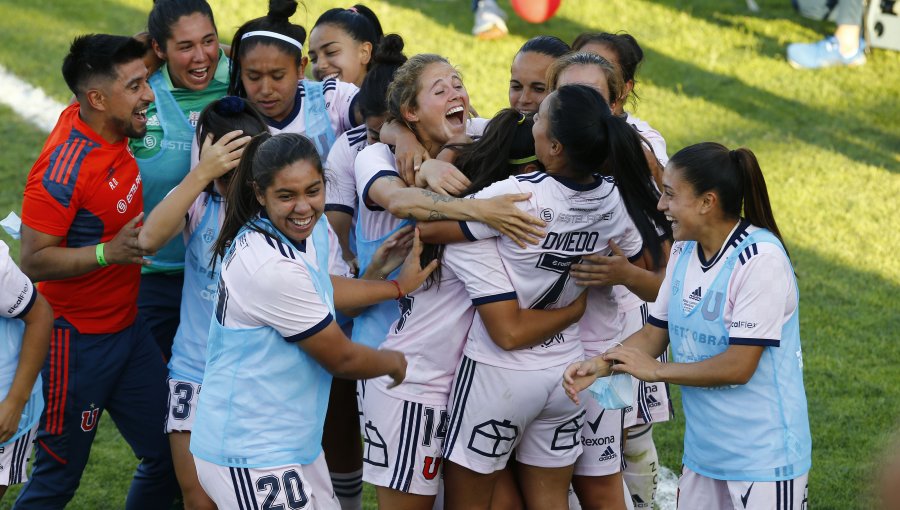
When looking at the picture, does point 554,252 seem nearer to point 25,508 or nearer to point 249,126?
point 249,126

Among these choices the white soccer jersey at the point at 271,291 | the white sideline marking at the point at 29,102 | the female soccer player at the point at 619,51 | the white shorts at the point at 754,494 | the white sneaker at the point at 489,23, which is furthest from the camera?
the white sneaker at the point at 489,23

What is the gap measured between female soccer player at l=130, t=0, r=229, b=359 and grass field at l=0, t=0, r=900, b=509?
3.67 ft

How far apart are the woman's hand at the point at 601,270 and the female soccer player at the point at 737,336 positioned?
27 cm

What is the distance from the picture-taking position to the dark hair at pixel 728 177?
3.57 m

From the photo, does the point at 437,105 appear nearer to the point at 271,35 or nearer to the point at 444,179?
the point at 444,179

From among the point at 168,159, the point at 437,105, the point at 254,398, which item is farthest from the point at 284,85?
the point at 254,398

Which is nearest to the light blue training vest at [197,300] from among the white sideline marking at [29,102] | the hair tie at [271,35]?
the hair tie at [271,35]

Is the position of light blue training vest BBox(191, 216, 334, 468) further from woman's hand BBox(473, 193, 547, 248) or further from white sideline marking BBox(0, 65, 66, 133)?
white sideline marking BBox(0, 65, 66, 133)

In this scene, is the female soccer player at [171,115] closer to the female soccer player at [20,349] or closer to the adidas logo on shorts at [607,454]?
the female soccer player at [20,349]

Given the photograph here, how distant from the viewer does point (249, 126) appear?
424 centimetres

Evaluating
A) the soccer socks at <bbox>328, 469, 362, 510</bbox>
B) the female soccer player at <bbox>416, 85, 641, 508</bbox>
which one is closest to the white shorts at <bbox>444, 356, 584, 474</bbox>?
the female soccer player at <bbox>416, 85, 641, 508</bbox>

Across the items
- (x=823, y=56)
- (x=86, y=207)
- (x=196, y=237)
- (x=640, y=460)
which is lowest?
(x=823, y=56)

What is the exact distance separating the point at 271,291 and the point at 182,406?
1154 mm

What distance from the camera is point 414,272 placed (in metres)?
3.92
